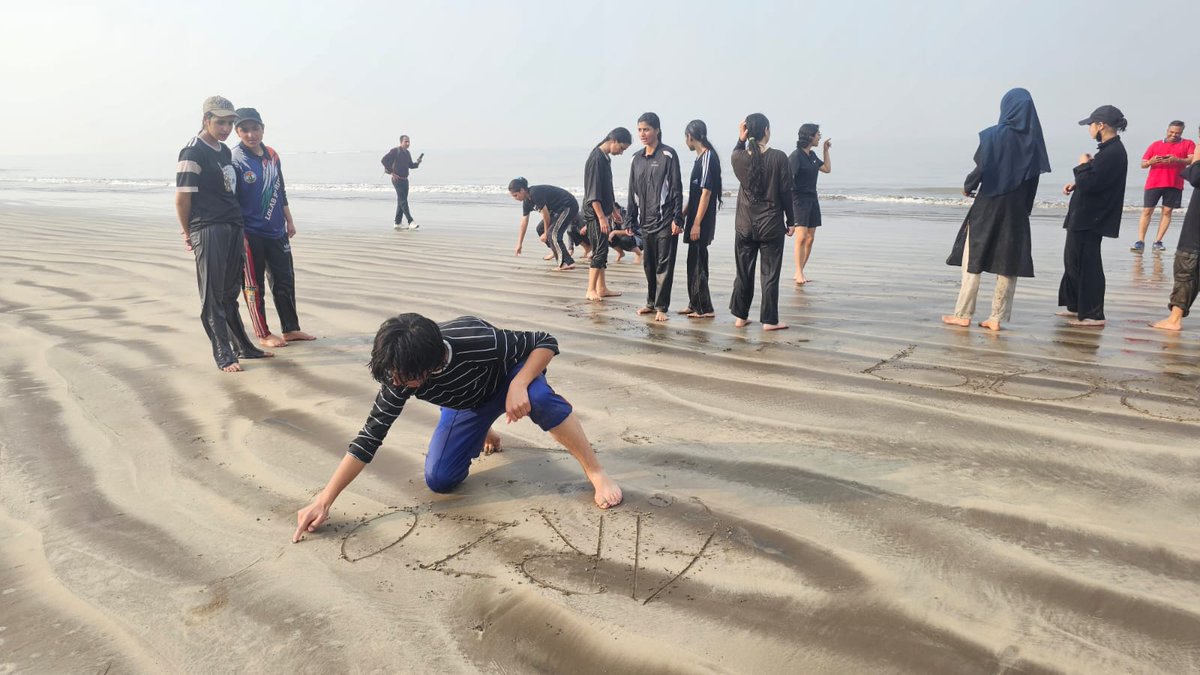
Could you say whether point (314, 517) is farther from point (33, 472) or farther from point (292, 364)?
point (292, 364)

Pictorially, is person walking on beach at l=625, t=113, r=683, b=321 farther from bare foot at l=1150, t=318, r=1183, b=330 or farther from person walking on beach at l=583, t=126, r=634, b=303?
bare foot at l=1150, t=318, r=1183, b=330

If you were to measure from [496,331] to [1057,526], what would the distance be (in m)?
2.07

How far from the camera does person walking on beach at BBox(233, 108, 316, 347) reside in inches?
206

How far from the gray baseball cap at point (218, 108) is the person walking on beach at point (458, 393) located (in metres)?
2.85

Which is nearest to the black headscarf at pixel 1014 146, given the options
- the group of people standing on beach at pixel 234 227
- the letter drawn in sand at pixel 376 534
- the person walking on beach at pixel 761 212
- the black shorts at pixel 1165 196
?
the person walking on beach at pixel 761 212

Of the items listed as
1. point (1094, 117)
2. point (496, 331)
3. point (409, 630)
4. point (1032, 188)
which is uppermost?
point (1094, 117)

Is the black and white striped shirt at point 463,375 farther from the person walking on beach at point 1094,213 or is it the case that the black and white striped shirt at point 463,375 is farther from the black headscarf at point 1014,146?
the person walking on beach at point 1094,213

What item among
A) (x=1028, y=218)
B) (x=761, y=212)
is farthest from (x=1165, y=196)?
(x=761, y=212)

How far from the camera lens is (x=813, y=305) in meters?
6.84

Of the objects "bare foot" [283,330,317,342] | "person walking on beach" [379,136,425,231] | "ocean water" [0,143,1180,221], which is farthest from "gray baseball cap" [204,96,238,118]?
"ocean water" [0,143,1180,221]

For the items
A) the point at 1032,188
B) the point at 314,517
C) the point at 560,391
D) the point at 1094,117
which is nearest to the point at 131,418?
the point at 314,517

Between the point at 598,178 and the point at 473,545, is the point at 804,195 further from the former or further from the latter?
the point at 473,545

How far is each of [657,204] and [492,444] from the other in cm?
336

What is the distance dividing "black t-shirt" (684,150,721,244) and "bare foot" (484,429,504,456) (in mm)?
3177
